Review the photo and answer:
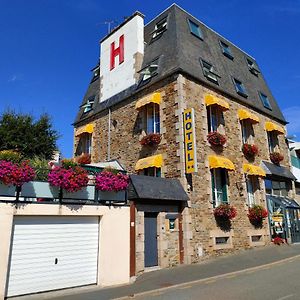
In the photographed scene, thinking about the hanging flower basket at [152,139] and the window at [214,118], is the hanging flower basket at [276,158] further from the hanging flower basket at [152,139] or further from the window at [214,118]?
the hanging flower basket at [152,139]

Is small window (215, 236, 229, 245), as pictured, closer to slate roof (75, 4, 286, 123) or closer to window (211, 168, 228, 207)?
window (211, 168, 228, 207)

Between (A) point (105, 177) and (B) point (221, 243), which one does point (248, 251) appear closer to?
(B) point (221, 243)

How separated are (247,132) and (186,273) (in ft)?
32.3

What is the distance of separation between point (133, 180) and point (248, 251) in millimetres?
7204

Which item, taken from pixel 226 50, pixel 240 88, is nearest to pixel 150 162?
pixel 240 88

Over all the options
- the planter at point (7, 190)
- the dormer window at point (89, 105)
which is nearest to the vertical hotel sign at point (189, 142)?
the planter at point (7, 190)

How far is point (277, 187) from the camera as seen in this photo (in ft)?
61.8

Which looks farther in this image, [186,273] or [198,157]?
[198,157]

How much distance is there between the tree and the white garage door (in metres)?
9.44

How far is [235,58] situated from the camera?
19859 millimetres

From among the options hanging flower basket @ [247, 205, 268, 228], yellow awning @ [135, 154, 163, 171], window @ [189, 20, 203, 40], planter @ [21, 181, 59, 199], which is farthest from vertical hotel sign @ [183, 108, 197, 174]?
window @ [189, 20, 203, 40]

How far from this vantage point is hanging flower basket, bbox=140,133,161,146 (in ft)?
46.4

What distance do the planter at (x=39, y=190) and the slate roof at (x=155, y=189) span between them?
116 inches

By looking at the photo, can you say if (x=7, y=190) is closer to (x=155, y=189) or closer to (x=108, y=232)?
(x=108, y=232)
